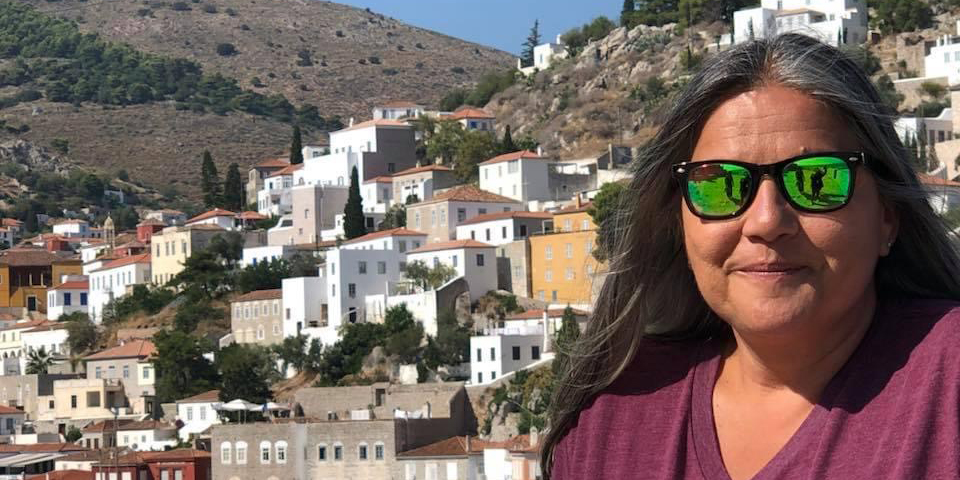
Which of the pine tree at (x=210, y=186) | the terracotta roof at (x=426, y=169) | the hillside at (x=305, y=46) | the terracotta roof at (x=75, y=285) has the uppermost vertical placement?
the hillside at (x=305, y=46)

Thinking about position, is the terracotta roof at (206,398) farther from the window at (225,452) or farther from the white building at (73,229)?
the white building at (73,229)

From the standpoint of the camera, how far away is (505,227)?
51.8 metres

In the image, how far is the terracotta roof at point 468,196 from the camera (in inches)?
2158

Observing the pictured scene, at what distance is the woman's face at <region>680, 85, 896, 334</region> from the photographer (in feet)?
8.41

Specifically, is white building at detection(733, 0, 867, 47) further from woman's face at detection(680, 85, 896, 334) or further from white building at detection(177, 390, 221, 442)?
woman's face at detection(680, 85, 896, 334)

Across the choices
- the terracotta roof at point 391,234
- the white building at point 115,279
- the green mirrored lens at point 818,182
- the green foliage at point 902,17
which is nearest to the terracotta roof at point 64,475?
the terracotta roof at point 391,234

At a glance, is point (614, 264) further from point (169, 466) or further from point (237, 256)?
point (237, 256)

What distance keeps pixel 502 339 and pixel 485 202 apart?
11391 mm

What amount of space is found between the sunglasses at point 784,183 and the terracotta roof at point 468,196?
51.9 m

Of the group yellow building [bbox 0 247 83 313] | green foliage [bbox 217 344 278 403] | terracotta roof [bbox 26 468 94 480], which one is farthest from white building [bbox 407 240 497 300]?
yellow building [bbox 0 247 83 313]

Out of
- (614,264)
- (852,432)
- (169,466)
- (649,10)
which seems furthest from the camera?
(649,10)

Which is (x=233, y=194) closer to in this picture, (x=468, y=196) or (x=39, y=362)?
(x=39, y=362)

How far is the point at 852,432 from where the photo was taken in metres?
2.51

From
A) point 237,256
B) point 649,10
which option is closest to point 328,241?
point 237,256
